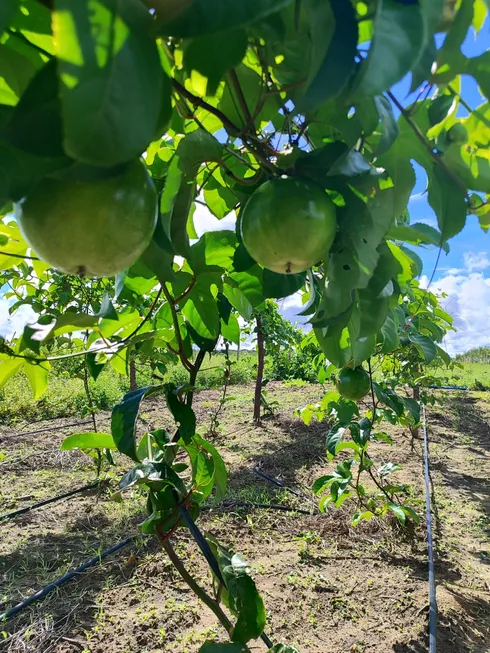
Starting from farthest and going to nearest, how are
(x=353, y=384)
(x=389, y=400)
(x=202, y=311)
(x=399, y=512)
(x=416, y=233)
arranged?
(x=399, y=512) < (x=389, y=400) < (x=353, y=384) < (x=202, y=311) < (x=416, y=233)

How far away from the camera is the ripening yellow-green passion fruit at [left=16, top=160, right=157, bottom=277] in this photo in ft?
1.52

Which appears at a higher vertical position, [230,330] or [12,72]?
[12,72]

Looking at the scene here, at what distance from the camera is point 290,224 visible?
58 centimetres

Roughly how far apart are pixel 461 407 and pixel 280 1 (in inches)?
381

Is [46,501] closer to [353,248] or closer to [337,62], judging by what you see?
[353,248]

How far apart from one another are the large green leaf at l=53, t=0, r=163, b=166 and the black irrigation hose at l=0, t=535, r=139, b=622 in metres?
2.89

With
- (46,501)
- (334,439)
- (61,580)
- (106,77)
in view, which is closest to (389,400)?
(334,439)

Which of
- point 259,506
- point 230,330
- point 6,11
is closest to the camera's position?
point 6,11

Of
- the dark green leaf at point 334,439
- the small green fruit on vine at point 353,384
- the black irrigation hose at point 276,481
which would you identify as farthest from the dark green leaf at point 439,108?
the black irrigation hose at point 276,481

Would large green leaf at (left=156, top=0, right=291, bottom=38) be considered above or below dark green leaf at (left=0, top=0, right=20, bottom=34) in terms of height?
above

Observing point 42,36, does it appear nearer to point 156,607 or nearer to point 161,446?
point 161,446

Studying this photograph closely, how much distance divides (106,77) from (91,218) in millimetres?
179

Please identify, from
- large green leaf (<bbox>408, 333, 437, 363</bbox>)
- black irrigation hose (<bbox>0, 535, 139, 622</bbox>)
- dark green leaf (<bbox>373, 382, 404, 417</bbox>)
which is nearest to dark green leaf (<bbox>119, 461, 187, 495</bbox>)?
large green leaf (<bbox>408, 333, 437, 363</bbox>)

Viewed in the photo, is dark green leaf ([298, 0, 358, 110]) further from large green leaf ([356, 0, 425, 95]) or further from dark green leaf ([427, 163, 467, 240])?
dark green leaf ([427, 163, 467, 240])
